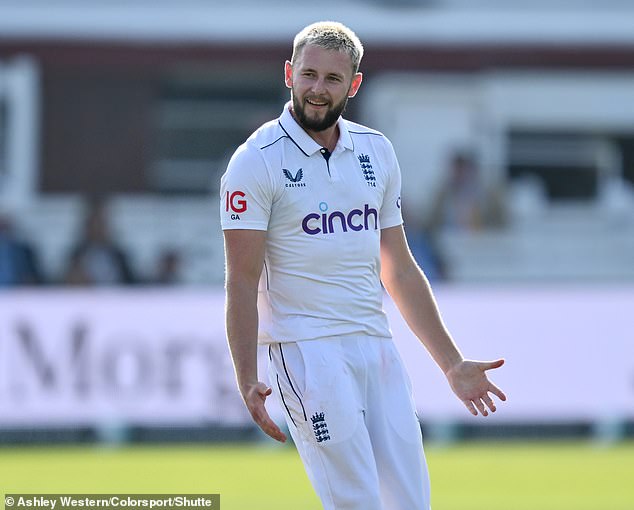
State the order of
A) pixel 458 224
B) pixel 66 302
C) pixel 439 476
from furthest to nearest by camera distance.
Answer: pixel 458 224
pixel 66 302
pixel 439 476

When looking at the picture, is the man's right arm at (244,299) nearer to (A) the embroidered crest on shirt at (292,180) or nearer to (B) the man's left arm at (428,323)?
(A) the embroidered crest on shirt at (292,180)

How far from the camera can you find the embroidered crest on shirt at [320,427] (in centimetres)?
550

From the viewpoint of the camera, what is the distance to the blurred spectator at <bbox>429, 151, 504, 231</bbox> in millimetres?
18453

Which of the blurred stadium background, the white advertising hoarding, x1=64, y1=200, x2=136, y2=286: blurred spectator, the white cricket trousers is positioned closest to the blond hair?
the white cricket trousers

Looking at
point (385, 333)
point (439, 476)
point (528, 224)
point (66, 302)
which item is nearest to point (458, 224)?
point (528, 224)

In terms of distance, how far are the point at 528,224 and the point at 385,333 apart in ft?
52.6

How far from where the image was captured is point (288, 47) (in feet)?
76.9

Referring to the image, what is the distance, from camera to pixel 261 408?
5.30 m

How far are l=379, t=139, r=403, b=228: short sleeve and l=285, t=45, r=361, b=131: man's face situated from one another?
35 cm

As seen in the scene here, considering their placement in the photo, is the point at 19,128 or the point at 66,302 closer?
the point at 66,302

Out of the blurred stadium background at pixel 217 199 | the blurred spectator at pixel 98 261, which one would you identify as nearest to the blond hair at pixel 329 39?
the blurred stadium background at pixel 217 199

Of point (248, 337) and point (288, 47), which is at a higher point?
point (288, 47)

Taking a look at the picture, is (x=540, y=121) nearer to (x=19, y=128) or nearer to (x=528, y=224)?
(x=528, y=224)

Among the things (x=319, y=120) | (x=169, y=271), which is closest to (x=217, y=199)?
(x=169, y=271)
